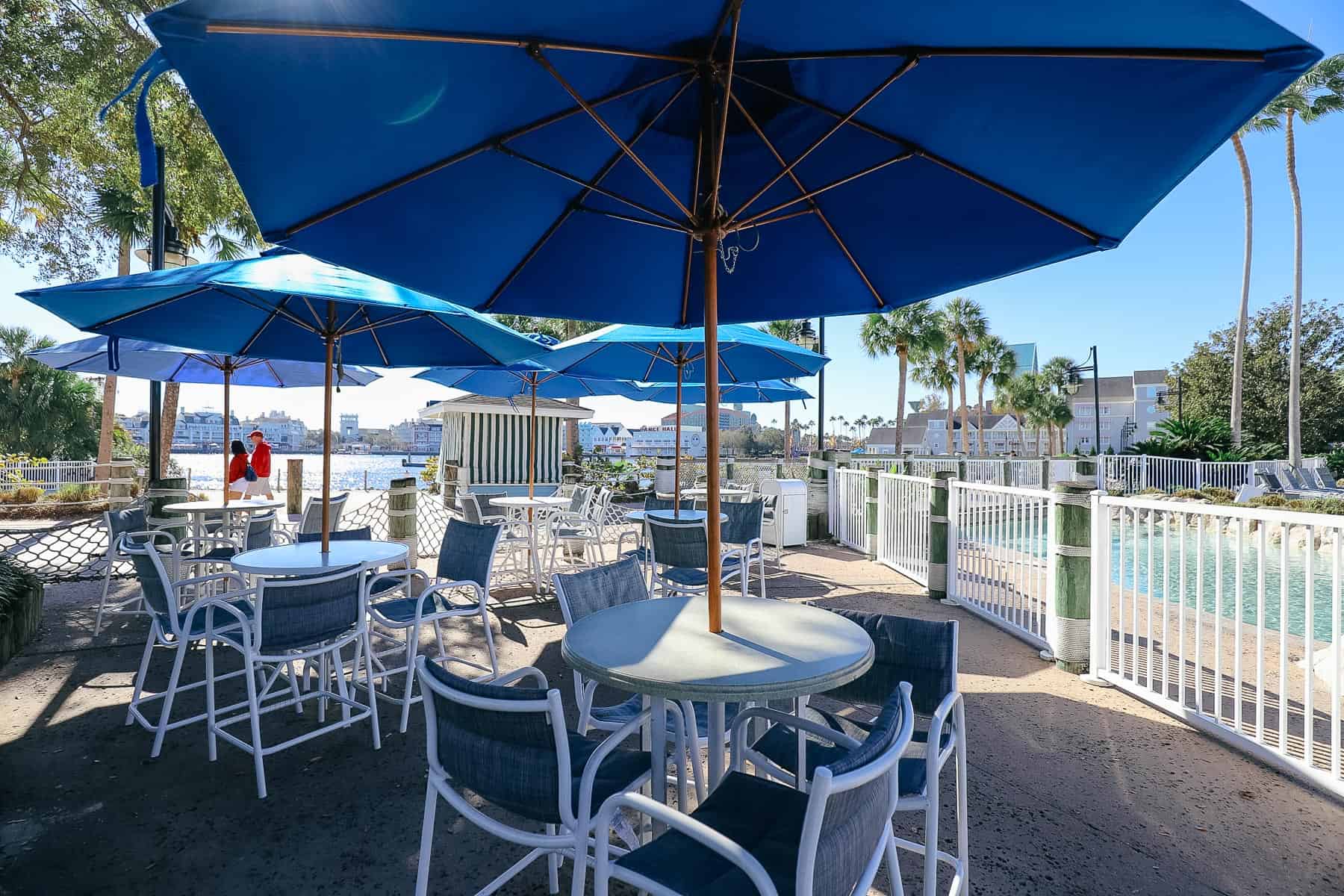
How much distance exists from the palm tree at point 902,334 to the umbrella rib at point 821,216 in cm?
2644

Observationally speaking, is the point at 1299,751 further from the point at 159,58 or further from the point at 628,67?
the point at 159,58

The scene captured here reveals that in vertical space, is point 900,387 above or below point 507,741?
above

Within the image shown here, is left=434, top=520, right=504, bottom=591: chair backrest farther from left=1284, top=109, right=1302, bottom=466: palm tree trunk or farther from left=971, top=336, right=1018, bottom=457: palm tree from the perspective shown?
left=971, top=336, right=1018, bottom=457: palm tree

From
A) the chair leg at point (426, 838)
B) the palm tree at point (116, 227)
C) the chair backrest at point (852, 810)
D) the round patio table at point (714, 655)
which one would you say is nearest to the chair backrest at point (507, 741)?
the chair leg at point (426, 838)

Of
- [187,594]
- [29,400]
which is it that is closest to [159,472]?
[187,594]

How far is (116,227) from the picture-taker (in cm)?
1353

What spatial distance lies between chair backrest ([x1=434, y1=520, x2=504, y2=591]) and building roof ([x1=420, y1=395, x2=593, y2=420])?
35.6ft

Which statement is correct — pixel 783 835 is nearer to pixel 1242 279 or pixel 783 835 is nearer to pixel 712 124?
pixel 712 124

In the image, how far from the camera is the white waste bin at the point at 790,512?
9.90m

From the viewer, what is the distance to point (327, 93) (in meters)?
2.09

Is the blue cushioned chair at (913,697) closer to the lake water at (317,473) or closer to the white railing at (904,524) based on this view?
the white railing at (904,524)

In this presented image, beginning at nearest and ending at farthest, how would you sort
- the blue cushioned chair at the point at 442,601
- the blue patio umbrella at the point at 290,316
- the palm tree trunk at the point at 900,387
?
1. the blue patio umbrella at the point at 290,316
2. the blue cushioned chair at the point at 442,601
3. the palm tree trunk at the point at 900,387

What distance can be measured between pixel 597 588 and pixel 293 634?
1.59m

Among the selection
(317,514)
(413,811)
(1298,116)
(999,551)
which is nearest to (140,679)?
(413,811)
